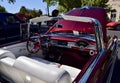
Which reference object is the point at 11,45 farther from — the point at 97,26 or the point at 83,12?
the point at 83,12

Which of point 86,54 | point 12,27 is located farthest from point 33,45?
point 12,27

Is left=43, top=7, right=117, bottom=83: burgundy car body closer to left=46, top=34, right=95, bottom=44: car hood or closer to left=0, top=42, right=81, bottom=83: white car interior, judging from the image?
left=46, top=34, right=95, bottom=44: car hood

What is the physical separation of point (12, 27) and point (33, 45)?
5516mm

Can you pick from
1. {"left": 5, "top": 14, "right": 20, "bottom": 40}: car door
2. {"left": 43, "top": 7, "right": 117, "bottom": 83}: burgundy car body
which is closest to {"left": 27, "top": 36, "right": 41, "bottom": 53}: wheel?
{"left": 43, "top": 7, "right": 117, "bottom": 83}: burgundy car body

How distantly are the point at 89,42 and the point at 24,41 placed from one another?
1.06 meters

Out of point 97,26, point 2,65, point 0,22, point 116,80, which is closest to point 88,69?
point 97,26

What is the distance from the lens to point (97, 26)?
313 cm

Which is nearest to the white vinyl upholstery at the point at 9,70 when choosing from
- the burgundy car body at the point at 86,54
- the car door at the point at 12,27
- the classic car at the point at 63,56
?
the classic car at the point at 63,56

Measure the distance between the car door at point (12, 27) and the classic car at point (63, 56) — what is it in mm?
4265

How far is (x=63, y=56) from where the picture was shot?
3.95 meters

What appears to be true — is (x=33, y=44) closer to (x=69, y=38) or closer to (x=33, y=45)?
(x=33, y=45)

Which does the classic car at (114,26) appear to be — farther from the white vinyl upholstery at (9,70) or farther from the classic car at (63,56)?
the white vinyl upholstery at (9,70)

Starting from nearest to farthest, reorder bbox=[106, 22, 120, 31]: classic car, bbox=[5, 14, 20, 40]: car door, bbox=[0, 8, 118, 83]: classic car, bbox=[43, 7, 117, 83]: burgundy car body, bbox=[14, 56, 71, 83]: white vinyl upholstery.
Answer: bbox=[14, 56, 71, 83]: white vinyl upholstery → bbox=[0, 8, 118, 83]: classic car → bbox=[43, 7, 117, 83]: burgundy car body → bbox=[5, 14, 20, 40]: car door → bbox=[106, 22, 120, 31]: classic car

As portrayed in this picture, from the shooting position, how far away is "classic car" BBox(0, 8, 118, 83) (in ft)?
7.39
